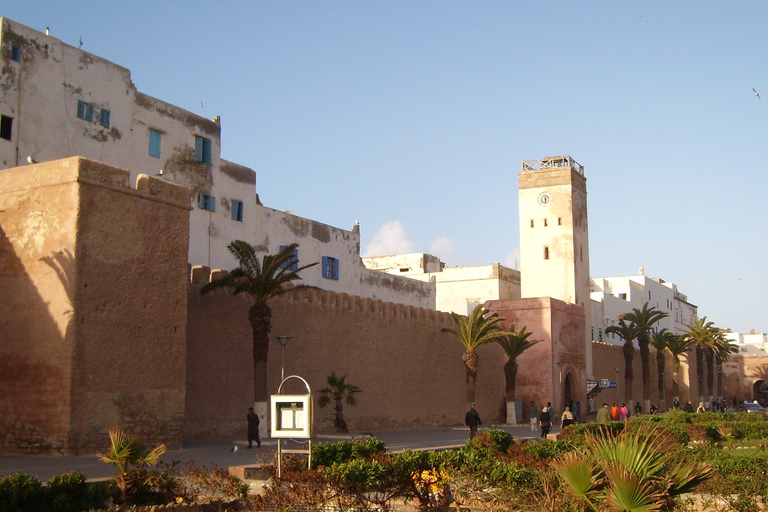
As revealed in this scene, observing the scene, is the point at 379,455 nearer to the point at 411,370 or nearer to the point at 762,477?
the point at 762,477

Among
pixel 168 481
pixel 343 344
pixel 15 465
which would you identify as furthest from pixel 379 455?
pixel 343 344

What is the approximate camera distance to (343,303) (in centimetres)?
2538

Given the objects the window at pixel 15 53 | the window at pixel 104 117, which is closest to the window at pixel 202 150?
the window at pixel 104 117

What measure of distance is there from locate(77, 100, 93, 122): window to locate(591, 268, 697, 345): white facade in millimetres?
34171

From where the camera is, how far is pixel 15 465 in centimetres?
1325

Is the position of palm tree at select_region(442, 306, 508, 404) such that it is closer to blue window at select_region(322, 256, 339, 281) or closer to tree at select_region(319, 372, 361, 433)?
blue window at select_region(322, 256, 339, 281)

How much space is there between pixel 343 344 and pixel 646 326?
877 inches

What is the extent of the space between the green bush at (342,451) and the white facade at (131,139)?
248 inches

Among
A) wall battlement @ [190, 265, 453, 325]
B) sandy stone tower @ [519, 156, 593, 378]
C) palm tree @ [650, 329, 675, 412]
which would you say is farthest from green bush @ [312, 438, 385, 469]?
palm tree @ [650, 329, 675, 412]

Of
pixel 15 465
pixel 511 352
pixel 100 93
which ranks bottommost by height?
pixel 15 465

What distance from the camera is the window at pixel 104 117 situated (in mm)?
23875

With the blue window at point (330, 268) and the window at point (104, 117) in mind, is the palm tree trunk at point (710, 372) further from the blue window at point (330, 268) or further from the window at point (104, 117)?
the window at point (104, 117)

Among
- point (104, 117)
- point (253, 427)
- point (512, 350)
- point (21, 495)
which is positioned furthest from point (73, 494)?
point (512, 350)

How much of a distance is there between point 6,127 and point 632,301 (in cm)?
4554
